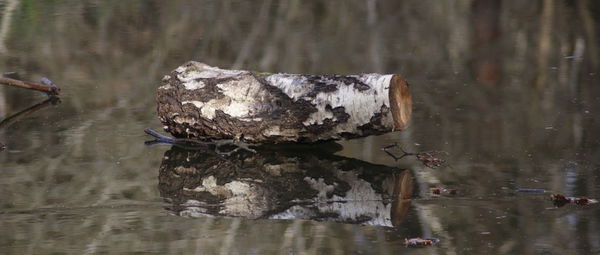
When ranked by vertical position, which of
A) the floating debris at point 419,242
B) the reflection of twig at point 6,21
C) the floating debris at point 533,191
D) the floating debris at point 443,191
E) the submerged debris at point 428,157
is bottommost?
the floating debris at point 419,242

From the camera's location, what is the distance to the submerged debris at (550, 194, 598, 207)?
14.1ft

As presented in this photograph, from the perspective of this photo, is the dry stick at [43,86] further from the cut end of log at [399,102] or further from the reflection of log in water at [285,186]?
the cut end of log at [399,102]

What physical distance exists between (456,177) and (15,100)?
3267 mm

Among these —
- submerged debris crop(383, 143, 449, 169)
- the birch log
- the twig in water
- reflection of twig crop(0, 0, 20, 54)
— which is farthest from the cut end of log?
reflection of twig crop(0, 0, 20, 54)

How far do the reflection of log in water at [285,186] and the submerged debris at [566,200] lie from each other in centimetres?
65

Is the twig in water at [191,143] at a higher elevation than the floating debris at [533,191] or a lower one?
higher

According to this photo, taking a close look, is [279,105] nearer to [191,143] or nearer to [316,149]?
[316,149]

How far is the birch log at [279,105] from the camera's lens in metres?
5.10

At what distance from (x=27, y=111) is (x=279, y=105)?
1.98 m

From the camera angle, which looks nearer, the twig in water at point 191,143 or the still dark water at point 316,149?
the still dark water at point 316,149

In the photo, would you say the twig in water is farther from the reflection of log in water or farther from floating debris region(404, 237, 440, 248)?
floating debris region(404, 237, 440, 248)

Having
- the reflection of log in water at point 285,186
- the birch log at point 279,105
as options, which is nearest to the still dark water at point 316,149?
the reflection of log in water at point 285,186

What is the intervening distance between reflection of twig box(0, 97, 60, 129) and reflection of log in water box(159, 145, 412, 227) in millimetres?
1252

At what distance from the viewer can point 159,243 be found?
389 cm
